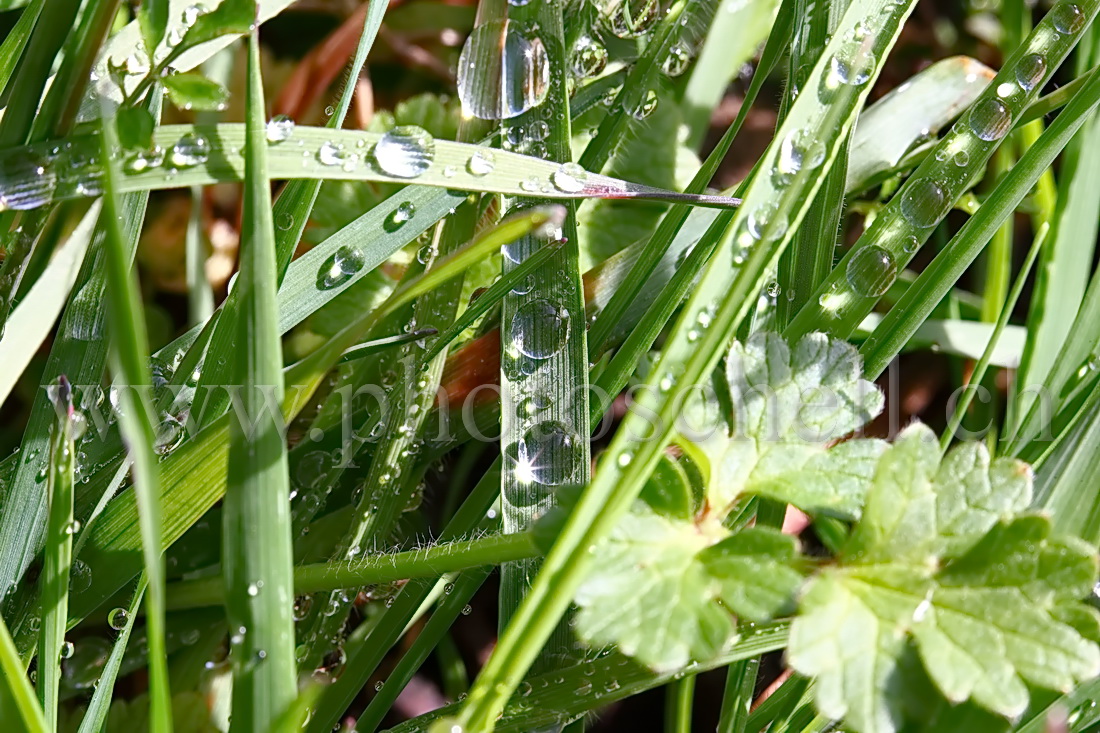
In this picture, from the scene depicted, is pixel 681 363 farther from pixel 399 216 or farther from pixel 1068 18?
pixel 1068 18

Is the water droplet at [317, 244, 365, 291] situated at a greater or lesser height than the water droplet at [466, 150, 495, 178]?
lesser

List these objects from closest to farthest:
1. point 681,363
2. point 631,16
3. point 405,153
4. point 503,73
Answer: point 681,363 < point 405,153 < point 503,73 < point 631,16

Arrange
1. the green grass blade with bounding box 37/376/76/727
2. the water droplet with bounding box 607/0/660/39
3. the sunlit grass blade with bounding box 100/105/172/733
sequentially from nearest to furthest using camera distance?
the sunlit grass blade with bounding box 100/105/172/733 → the green grass blade with bounding box 37/376/76/727 → the water droplet with bounding box 607/0/660/39

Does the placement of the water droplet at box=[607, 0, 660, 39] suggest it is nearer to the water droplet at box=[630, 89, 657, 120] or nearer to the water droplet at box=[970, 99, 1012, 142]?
the water droplet at box=[630, 89, 657, 120]

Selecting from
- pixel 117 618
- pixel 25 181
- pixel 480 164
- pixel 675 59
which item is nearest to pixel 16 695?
pixel 117 618

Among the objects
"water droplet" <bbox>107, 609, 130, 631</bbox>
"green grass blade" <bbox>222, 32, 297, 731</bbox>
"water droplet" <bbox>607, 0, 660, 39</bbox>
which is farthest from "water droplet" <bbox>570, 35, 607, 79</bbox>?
"water droplet" <bbox>107, 609, 130, 631</bbox>

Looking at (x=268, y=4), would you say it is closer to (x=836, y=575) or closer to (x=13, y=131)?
(x=13, y=131)
